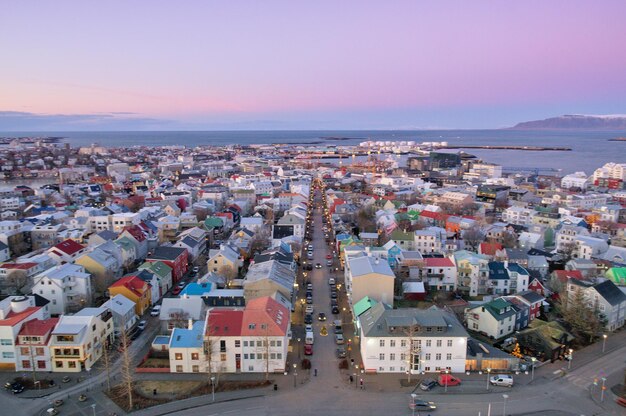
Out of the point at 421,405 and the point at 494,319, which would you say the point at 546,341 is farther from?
the point at 421,405

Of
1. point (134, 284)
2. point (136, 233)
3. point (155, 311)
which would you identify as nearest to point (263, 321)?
point (155, 311)

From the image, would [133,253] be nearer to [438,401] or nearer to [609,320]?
[438,401]

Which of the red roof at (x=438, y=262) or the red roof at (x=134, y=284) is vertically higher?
the red roof at (x=438, y=262)

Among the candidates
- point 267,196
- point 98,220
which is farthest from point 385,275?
point 267,196

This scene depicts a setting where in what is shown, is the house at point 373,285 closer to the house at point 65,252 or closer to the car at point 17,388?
the car at point 17,388

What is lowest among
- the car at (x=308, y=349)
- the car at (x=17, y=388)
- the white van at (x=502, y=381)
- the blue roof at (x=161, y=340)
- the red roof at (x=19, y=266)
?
the car at (x=17, y=388)

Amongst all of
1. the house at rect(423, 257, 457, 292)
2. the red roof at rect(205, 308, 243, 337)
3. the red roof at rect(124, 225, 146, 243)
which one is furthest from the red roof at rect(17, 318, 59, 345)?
the house at rect(423, 257, 457, 292)

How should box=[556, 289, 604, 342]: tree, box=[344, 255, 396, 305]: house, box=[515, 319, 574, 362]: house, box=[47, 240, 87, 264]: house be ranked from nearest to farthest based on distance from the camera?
1. box=[515, 319, 574, 362]: house
2. box=[556, 289, 604, 342]: tree
3. box=[344, 255, 396, 305]: house
4. box=[47, 240, 87, 264]: house

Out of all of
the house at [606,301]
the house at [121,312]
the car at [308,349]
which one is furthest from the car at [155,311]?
the house at [606,301]

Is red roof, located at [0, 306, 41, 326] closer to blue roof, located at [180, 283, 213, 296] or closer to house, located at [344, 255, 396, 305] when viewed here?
blue roof, located at [180, 283, 213, 296]
